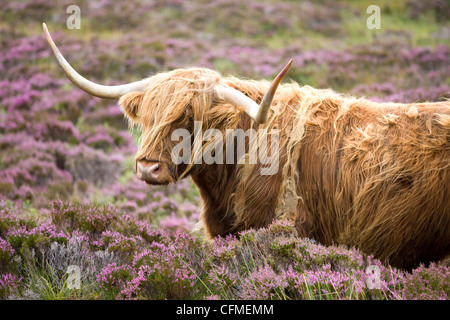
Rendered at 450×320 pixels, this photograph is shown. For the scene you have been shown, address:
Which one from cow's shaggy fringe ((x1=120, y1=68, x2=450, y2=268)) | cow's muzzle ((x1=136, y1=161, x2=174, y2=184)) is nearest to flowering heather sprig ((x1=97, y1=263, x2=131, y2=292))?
cow's muzzle ((x1=136, y1=161, x2=174, y2=184))

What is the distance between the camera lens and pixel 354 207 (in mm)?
3018

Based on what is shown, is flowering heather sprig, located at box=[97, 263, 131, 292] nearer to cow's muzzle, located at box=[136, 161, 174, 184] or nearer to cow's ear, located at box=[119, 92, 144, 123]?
cow's muzzle, located at box=[136, 161, 174, 184]

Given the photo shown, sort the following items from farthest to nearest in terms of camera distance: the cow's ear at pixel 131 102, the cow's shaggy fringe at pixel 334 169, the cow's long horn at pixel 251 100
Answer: the cow's ear at pixel 131 102 < the cow's shaggy fringe at pixel 334 169 < the cow's long horn at pixel 251 100

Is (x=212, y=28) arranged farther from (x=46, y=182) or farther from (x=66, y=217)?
(x=66, y=217)

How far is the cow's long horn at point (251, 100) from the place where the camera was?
2583mm

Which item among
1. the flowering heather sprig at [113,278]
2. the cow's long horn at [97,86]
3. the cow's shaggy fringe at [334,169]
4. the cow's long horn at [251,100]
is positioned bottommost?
the flowering heather sprig at [113,278]

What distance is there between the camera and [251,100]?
9.82 ft

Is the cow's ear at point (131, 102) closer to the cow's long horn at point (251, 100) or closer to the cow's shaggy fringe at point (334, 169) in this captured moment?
the cow's shaggy fringe at point (334, 169)

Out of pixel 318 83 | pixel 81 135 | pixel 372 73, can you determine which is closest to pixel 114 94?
pixel 81 135

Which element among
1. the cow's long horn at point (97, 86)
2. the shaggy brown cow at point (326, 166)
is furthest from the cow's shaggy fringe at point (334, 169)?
the cow's long horn at point (97, 86)

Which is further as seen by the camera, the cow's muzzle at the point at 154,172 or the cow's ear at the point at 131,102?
the cow's ear at the point at 131,102

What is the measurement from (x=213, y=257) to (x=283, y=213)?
2.03 feet

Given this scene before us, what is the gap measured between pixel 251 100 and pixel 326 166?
76 cm

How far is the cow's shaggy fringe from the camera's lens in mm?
2855
